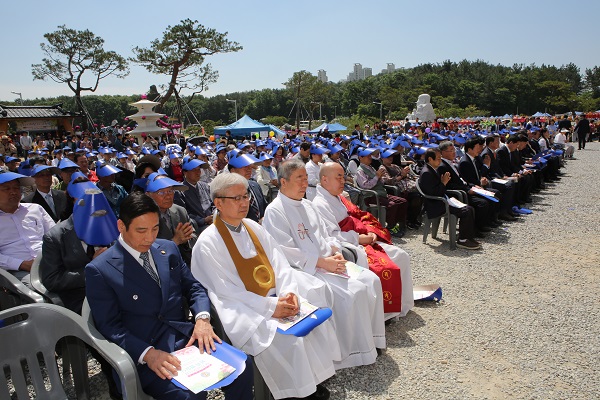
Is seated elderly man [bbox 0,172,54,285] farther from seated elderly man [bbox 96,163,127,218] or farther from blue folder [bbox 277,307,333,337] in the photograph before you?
blue folder [bbox 277,307,333,337]

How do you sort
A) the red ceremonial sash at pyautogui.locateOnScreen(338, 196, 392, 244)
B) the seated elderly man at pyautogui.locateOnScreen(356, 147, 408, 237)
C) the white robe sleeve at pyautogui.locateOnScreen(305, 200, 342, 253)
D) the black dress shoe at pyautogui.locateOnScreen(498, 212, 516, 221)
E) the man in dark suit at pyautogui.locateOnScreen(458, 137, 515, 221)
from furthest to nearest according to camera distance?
the black dress shoe at pyautogui.locateOnScreen(498, 212, 516, 221) < the man in dark suit at pyautogui.locateOnScreen(458, 137, 515, 221) < the seated elderly man at pyautogui.locateOnScreen(356, 147, 408, 237) < the red ceremonial sash at pyautogui.locateOnScreen(338, 196, 392, 244) < the white robe sleeve at pyautogui.locateOnScreen(305, 200, 342, 253)

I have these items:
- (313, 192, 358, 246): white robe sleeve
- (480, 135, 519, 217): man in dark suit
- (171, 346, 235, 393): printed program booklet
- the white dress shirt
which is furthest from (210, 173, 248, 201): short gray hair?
(480, 135, 519, 217): man in dark suit

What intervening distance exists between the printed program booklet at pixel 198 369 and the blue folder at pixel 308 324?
547 millimetres

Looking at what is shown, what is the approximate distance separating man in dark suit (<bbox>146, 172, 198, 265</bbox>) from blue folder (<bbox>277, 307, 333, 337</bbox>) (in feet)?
4.59

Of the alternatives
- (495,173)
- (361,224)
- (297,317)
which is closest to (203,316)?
(297,317)

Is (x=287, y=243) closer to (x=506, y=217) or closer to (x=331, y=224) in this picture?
(x=331, y=224)

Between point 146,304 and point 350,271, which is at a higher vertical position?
point 146,304

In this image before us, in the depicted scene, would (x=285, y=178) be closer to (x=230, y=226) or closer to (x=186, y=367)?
(x=230, y=226)

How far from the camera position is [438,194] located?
668cm

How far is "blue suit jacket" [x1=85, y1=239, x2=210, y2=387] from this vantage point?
7.67ft

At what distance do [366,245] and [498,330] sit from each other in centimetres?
149

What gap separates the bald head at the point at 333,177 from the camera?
4336 mm

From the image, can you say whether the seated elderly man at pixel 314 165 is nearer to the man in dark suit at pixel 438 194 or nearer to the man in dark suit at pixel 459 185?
the man in dark suit at pixel 438 194

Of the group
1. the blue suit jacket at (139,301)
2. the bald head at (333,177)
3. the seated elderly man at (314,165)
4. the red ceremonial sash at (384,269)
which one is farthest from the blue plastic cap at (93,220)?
the seated elderly man at (314,165)
